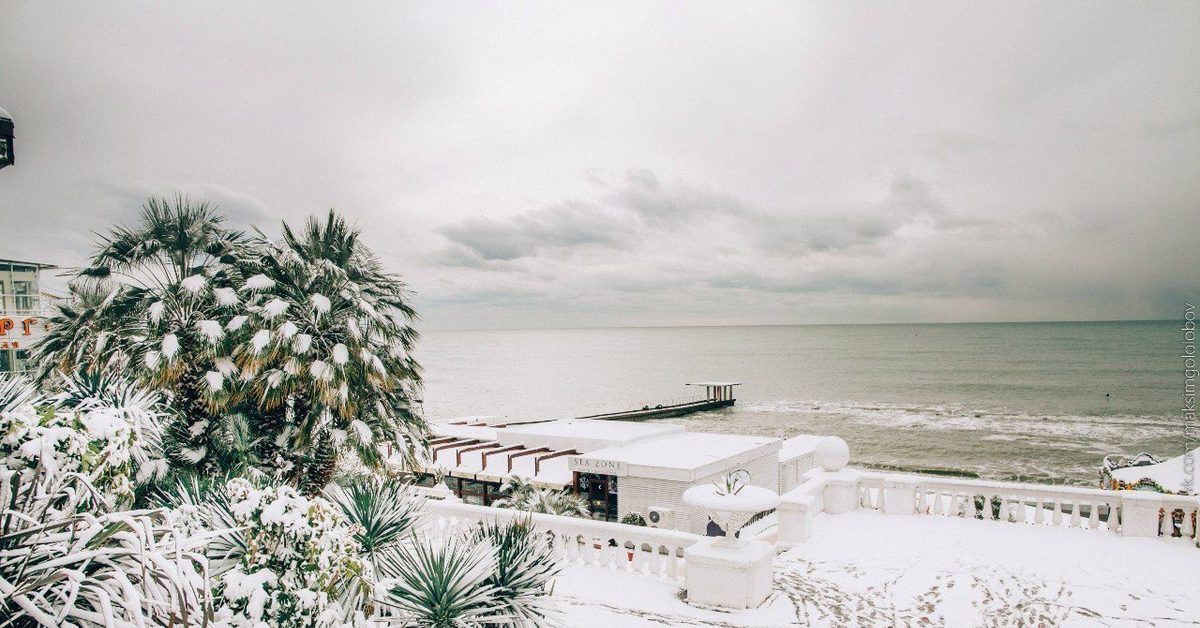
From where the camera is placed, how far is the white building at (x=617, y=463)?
60.2 feet

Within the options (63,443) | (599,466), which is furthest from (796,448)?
(63,443)

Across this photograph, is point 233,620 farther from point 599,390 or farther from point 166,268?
point 599,390

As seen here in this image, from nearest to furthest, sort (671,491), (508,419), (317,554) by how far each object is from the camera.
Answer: (317,554), (671,491), (508,419)

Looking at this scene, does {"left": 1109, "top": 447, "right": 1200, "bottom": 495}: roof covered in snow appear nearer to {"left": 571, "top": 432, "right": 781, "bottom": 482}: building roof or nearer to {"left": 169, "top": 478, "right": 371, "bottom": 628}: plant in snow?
{"left": 571, "top": 432, "right": 781, "bottom": 482}: building roof

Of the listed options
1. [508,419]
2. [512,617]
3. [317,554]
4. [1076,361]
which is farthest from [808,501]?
[1076,361]

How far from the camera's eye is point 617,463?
61.4 ft

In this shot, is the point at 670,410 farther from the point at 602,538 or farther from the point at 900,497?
the point at 602,538

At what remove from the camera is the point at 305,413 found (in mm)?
13312

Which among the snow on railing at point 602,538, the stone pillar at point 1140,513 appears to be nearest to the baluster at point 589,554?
the snow on railing at point 602,538

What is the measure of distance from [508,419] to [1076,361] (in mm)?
101400

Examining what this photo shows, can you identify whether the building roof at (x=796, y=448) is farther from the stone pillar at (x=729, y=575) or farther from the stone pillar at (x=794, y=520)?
the stone pillar at (x=729, y=575)

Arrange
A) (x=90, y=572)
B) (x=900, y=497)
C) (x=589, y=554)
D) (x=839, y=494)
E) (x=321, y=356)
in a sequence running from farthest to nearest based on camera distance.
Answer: (x=839, y=494)
(x=900, y=497)
(x=321, y=356)
(x=589, y=554)
(x=90, y=572)

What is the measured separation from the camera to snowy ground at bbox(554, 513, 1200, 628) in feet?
27.9

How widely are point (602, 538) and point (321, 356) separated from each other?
6403mm
